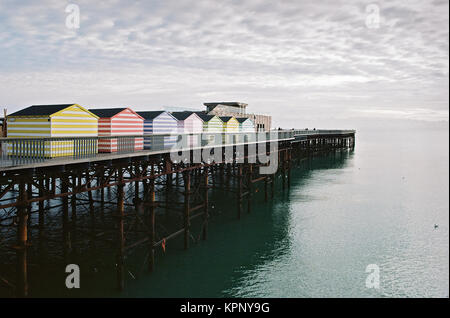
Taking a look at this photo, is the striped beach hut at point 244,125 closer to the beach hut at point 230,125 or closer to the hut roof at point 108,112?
the beach hut at point 230,125

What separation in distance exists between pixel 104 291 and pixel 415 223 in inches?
1000

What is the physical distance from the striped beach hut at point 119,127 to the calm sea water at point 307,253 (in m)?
6.17

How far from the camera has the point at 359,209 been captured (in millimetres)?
36062

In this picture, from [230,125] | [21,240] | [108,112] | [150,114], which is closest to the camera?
[21,240]

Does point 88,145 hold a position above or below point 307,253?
above

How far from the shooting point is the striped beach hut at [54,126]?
56.0ft

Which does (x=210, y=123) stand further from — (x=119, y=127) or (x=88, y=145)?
(x=88, y=145)

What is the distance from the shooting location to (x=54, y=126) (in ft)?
57.4

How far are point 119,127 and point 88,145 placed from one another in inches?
154

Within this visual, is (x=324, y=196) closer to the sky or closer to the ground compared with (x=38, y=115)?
closer to the ground

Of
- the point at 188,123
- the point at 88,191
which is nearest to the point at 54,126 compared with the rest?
the point at 88,191

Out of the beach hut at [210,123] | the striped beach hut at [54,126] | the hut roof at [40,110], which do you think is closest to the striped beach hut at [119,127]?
the striped beach hut at [54,126]

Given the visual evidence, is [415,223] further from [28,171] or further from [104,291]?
[28,171]

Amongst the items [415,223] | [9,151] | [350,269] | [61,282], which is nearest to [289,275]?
[350,269]
